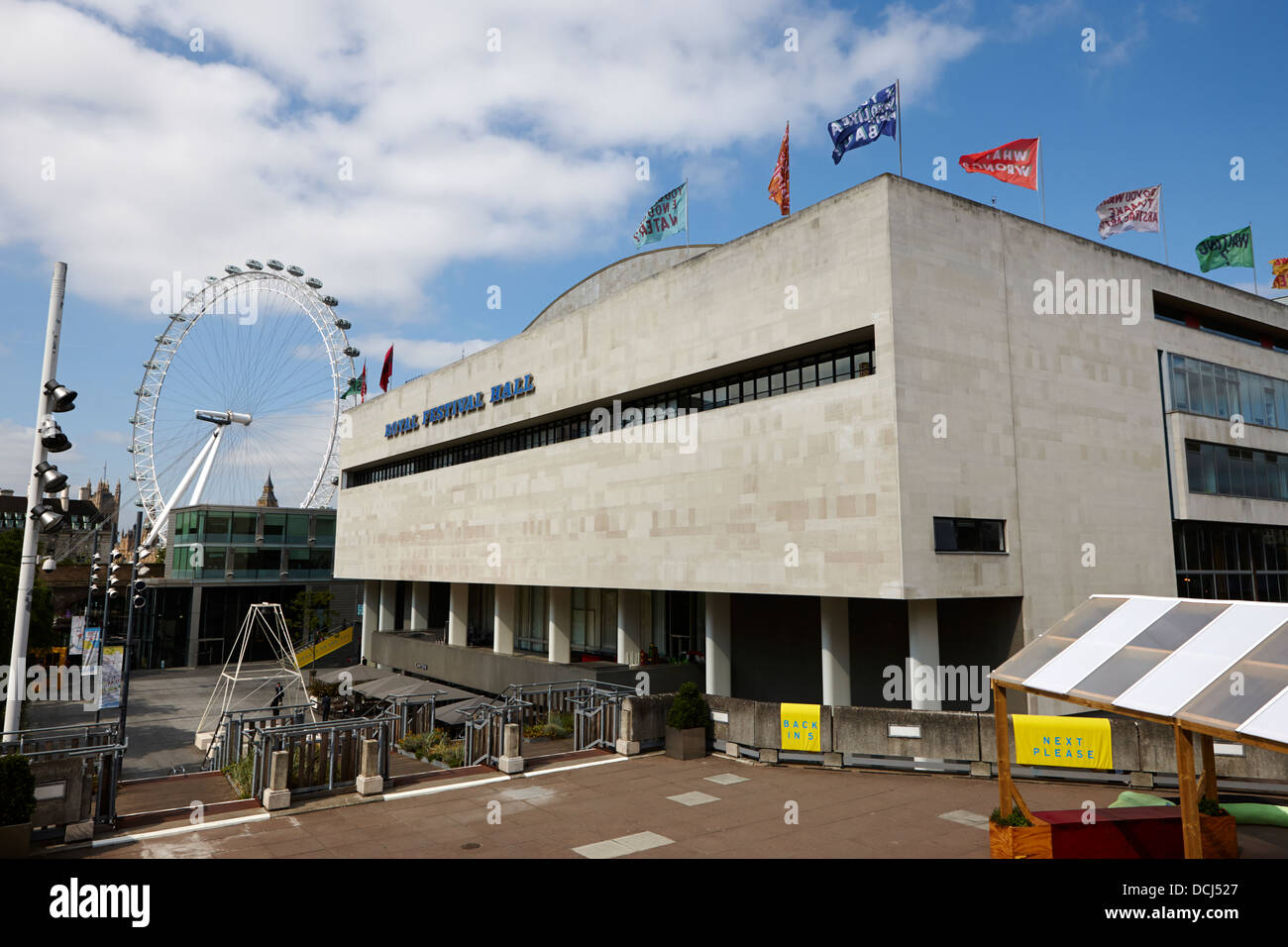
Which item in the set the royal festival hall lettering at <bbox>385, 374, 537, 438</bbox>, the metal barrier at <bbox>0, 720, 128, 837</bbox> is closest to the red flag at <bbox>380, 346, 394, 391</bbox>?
the royal festival hall lettering at <bbox>385, 374, 537, 438</bbox>

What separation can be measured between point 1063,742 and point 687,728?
368 inches

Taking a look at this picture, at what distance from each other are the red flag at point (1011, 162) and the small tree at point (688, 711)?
18481mm

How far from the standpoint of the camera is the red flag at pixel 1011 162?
2519 cm

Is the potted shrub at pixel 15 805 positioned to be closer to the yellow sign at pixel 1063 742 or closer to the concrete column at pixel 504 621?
the yellow sign at pixel 1063 742

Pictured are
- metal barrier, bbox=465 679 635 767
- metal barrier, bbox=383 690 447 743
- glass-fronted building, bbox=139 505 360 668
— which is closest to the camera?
metal barrier, bbox=465 679 635 767

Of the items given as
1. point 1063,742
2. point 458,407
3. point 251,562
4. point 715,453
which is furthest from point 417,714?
point 251,562

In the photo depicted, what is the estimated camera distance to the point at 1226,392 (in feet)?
109

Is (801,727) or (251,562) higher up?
(251,562)

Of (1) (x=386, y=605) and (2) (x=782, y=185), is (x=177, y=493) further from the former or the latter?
(2) (x=782, y=185)

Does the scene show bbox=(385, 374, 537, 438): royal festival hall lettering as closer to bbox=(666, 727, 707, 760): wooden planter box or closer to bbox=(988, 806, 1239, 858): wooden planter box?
bbox=(666, 727, 707, 760): wooden planter box

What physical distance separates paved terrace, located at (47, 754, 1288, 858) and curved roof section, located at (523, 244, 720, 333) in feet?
77.7

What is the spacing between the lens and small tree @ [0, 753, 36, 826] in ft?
42.7

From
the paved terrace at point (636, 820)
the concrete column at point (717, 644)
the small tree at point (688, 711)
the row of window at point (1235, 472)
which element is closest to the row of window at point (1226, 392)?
the row of window at point (1235, 472)
